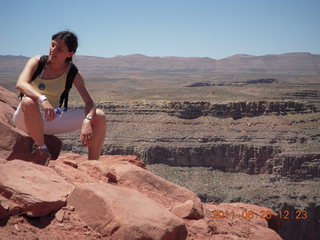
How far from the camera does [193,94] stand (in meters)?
92.4

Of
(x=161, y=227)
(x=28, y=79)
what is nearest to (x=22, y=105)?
(x=28, y=79)

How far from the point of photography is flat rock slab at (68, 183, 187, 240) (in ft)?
19.1

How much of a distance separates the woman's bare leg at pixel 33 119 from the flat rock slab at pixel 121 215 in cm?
150

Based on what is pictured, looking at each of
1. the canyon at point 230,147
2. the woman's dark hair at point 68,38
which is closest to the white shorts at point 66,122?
the woman's dark hair at point 68,38

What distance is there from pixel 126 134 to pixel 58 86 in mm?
55452

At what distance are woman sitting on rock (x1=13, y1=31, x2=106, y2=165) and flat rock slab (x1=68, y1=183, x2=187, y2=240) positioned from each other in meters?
1.47

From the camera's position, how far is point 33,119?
7379 mm

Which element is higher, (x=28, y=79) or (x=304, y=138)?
(x=28, y=79)

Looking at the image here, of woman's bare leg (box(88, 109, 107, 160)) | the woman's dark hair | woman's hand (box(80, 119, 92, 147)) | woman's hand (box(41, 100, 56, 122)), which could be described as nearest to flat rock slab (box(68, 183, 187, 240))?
woman's hand (box(80, 119, 92, 147))

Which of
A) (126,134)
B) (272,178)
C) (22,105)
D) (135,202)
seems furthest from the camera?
(126,134)

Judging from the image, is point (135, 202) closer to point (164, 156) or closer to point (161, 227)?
point (161, 227)

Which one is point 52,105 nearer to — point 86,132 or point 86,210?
point 86,132

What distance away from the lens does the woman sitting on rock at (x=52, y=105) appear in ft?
24.0

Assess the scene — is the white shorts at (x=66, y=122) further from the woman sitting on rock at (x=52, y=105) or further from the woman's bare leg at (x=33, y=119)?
the woman's bare leg at (x=33, y=119)
